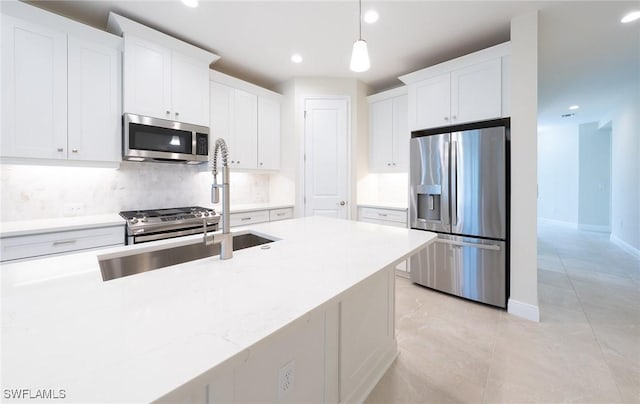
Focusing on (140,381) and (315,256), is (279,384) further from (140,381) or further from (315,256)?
(140,381)

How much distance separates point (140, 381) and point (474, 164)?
292cm

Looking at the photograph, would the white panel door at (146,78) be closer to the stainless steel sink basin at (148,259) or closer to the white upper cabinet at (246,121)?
the white upper cabinet at (246,121)


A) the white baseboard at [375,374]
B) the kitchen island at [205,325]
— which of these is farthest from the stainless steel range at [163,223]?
the white baseboard at [375,374]

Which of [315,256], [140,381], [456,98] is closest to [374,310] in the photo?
[315,256]

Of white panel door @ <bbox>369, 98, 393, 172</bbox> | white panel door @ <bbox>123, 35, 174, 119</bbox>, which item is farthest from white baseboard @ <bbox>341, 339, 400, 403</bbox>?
white panel door @ <bbox>123, 35, 174, 119</bbox>

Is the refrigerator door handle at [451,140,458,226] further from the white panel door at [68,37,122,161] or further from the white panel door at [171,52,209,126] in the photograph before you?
the white panel door at [68,37,122,161]

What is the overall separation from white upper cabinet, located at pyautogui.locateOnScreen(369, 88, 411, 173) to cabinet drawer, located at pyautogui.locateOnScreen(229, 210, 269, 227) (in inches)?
67.8

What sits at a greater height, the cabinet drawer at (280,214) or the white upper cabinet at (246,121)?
the white upper cabinet at (246,121)

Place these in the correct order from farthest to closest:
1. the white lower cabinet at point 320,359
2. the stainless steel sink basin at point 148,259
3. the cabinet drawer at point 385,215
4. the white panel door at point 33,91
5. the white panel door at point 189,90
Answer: the cabinet drawer at point 385,215 < the white panel door at point 189,90 < the white panel door at point 33,91 < the stainless steel sink basin at point 148,259 < the white lower cabinet at point 320,359

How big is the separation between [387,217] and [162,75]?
118 inches

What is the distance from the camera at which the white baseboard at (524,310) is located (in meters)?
2.32

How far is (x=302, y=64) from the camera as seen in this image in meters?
3.35

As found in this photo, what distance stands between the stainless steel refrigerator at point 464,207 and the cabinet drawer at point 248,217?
184cm

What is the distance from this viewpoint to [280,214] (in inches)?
142
